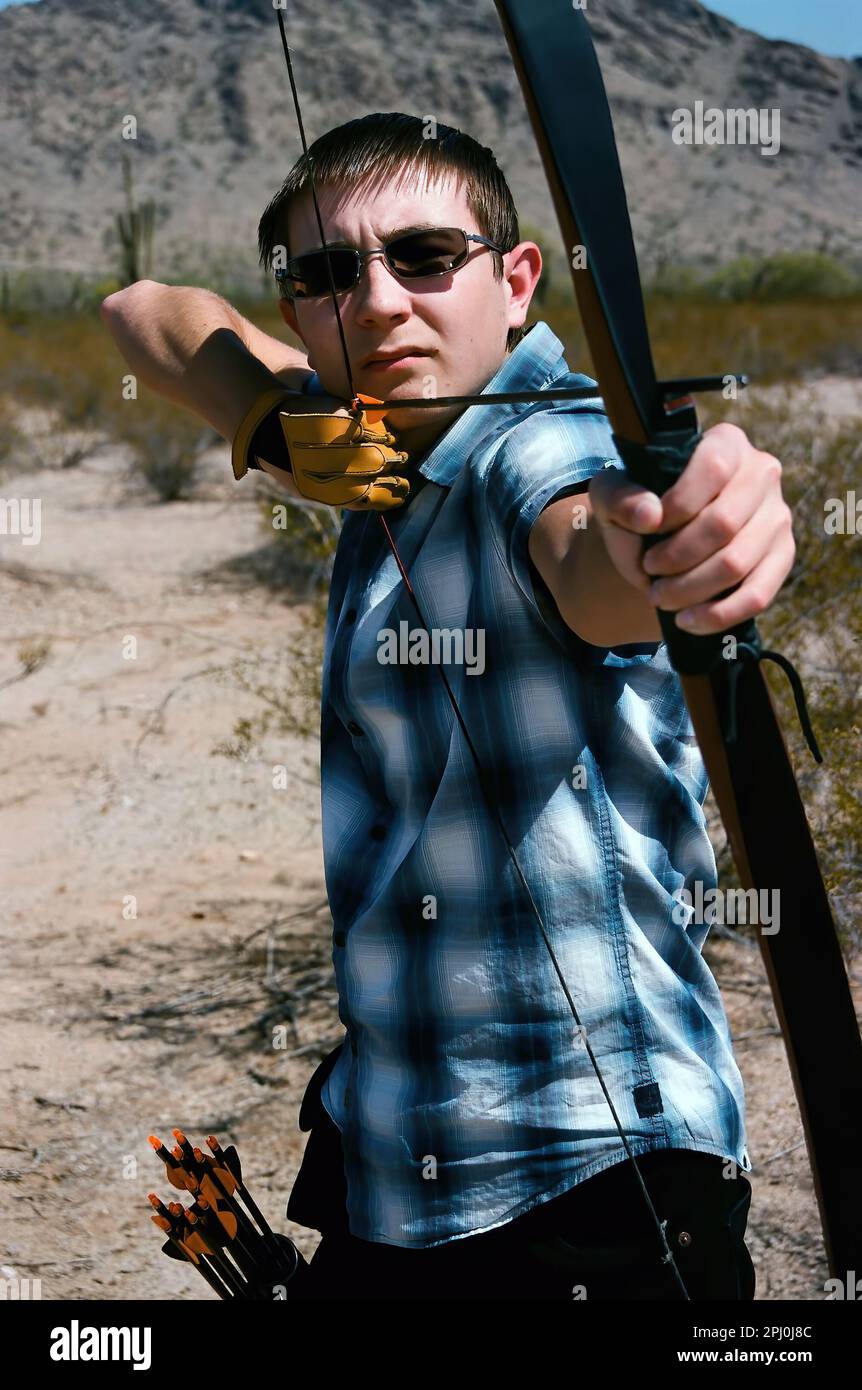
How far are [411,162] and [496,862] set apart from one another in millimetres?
752

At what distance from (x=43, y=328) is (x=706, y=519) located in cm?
2367

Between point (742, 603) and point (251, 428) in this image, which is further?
point (251, 428)

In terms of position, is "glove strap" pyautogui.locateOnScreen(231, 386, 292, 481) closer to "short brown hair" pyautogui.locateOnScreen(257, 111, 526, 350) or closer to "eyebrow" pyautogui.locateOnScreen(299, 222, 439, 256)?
"short brown hair" pyautogui.locateOnScreen(257, 111, 526, 350)

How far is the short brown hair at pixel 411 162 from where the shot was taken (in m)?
1.47

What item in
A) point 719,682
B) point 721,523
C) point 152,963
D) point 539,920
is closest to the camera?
point 721,523

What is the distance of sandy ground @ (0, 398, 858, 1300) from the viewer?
313 centimetres

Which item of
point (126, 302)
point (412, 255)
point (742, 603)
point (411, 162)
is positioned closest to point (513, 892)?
point (742, 603)

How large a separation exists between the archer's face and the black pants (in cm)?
76

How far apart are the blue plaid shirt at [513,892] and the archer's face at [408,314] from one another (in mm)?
55

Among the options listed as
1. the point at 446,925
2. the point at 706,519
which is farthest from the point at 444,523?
the point at 706,519

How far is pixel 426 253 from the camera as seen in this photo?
4.66 ft

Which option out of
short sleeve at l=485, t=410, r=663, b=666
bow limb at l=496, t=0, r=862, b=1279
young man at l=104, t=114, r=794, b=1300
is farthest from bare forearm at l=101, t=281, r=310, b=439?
bow limb at l=496, t=0, r=862, b=1279

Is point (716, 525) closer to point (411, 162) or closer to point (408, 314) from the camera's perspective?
point (408, 314)

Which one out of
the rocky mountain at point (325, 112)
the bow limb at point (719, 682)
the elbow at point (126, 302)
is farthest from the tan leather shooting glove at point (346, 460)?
the rocky mountain at point (325, 112)
